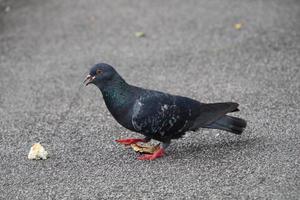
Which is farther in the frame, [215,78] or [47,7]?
[47,7]

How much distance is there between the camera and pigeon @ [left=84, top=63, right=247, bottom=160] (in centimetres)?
519

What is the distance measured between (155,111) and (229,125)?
30.6 inches

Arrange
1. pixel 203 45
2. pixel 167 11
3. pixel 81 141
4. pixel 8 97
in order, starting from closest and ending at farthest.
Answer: pixel 81 141 → pixel 8 97 → pixel 203 45 → pixel 167 11

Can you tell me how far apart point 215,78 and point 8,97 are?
2.83 m

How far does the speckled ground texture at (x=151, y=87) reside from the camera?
16.0 ft

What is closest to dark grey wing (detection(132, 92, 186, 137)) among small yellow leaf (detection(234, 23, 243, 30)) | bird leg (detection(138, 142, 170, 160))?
bird leg (detection(138, 142, 170, 160))

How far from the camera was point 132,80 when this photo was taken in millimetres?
7668

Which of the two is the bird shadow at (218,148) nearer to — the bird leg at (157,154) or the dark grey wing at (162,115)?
the bird leg at (157,154)

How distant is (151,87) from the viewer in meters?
7.41

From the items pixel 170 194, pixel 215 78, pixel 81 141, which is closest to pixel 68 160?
pixel 81 141

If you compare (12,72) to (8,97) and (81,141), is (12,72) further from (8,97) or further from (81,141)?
(81,141)

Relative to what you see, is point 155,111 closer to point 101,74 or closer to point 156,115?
point 156,115

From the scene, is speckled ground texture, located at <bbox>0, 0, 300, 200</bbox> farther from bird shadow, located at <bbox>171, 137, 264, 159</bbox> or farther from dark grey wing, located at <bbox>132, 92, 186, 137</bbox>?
dark grey wing, located at <bbox>132, 92, 186, 137</bbox>

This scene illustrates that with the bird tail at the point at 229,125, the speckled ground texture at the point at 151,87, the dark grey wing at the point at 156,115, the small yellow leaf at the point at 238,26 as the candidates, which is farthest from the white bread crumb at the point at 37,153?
the small yellow leaf at the point at 238,26
